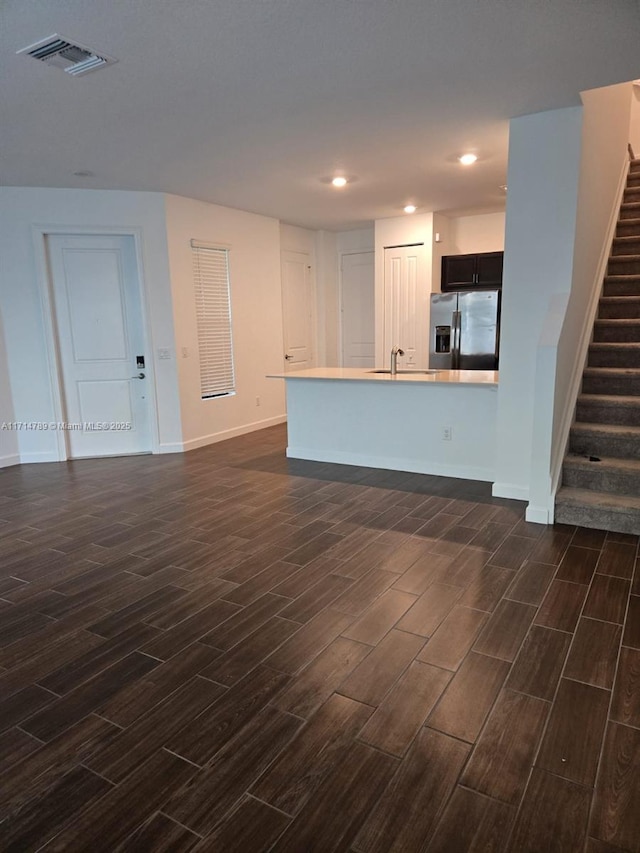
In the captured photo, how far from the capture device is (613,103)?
4.54 m

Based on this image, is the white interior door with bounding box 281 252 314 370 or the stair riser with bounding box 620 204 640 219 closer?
the stair riser with bounding box 620 204 640 219

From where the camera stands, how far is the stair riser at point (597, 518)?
344 centimetres

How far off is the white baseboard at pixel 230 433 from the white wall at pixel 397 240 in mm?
1737

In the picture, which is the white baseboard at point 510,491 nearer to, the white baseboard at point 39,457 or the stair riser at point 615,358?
the stair riser at point 615,358

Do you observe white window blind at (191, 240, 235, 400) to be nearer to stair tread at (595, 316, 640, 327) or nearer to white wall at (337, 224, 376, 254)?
white wall at (337, 224, 376, 254)

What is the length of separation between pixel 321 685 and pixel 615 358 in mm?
3749

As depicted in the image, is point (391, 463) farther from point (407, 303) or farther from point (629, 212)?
point (629, 212)

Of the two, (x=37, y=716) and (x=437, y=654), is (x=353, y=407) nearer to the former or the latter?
(x=437, y=654)

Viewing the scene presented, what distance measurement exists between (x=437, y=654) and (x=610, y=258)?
14.6 feet

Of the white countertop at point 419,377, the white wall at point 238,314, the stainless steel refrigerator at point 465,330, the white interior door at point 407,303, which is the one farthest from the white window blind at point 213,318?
the stainless steel refrigerator at point 465,330

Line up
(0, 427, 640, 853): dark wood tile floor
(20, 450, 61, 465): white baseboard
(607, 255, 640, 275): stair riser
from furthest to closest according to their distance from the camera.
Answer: (20, 450, 61, 465): white baseboard
(607, 255, 640, 275): stair riser
(0, 427, 640, 853): dark wood tile floor

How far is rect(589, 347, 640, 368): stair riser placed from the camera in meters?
4.41

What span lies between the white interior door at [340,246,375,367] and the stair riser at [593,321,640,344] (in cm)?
398

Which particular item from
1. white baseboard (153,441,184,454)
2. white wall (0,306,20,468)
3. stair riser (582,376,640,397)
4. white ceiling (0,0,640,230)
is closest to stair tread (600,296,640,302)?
stair riser (582,376,640,397)
